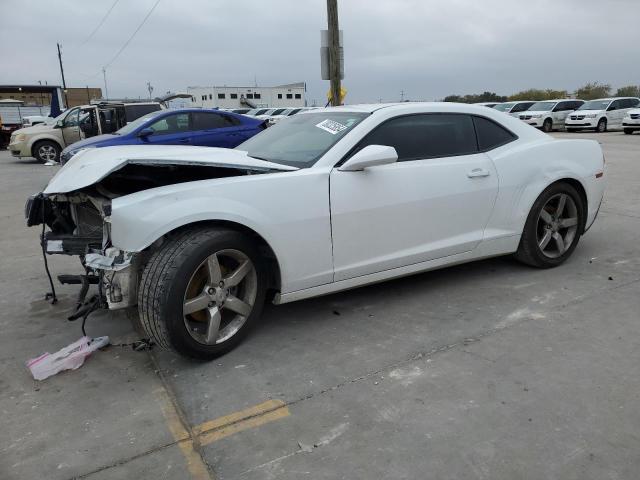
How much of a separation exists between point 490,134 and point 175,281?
2785 millimetres

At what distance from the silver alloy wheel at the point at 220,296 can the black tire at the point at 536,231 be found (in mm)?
2440

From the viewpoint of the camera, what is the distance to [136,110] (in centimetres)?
1426

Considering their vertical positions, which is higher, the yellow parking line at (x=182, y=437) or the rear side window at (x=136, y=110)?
the rear side window at (x=136, y=110)

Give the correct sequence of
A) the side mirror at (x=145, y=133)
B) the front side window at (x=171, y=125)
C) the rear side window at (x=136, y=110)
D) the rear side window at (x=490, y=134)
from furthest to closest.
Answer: the rear side window at (x=136, y=110) → the front side window at (x=171, y=125) → the side mirror at (x=145, y=133) → the rear side window at (x=490, y=134)

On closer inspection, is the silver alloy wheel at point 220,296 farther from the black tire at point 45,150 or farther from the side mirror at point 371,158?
the black tire at point 45,150

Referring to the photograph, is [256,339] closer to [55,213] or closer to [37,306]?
[55,213]

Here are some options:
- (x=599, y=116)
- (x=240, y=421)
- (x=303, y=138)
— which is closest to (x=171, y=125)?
(x=303, y=138)

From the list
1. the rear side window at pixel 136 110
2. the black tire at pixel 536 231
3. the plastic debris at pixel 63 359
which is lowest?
the plastic debris at pixel 63 359

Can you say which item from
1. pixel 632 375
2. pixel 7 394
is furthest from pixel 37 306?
pixel 632 375

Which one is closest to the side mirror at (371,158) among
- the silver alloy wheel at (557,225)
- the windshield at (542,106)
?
the silver alloy wheel at (557,225)

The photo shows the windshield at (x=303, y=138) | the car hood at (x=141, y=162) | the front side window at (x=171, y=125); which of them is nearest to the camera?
the car hood at (x=141, y=162)

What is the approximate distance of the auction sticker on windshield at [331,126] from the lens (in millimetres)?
3701

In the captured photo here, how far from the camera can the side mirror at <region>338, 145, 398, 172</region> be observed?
10.9ft

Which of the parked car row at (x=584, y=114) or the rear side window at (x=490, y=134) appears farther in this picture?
the parked car row at (x=584, y=114)
